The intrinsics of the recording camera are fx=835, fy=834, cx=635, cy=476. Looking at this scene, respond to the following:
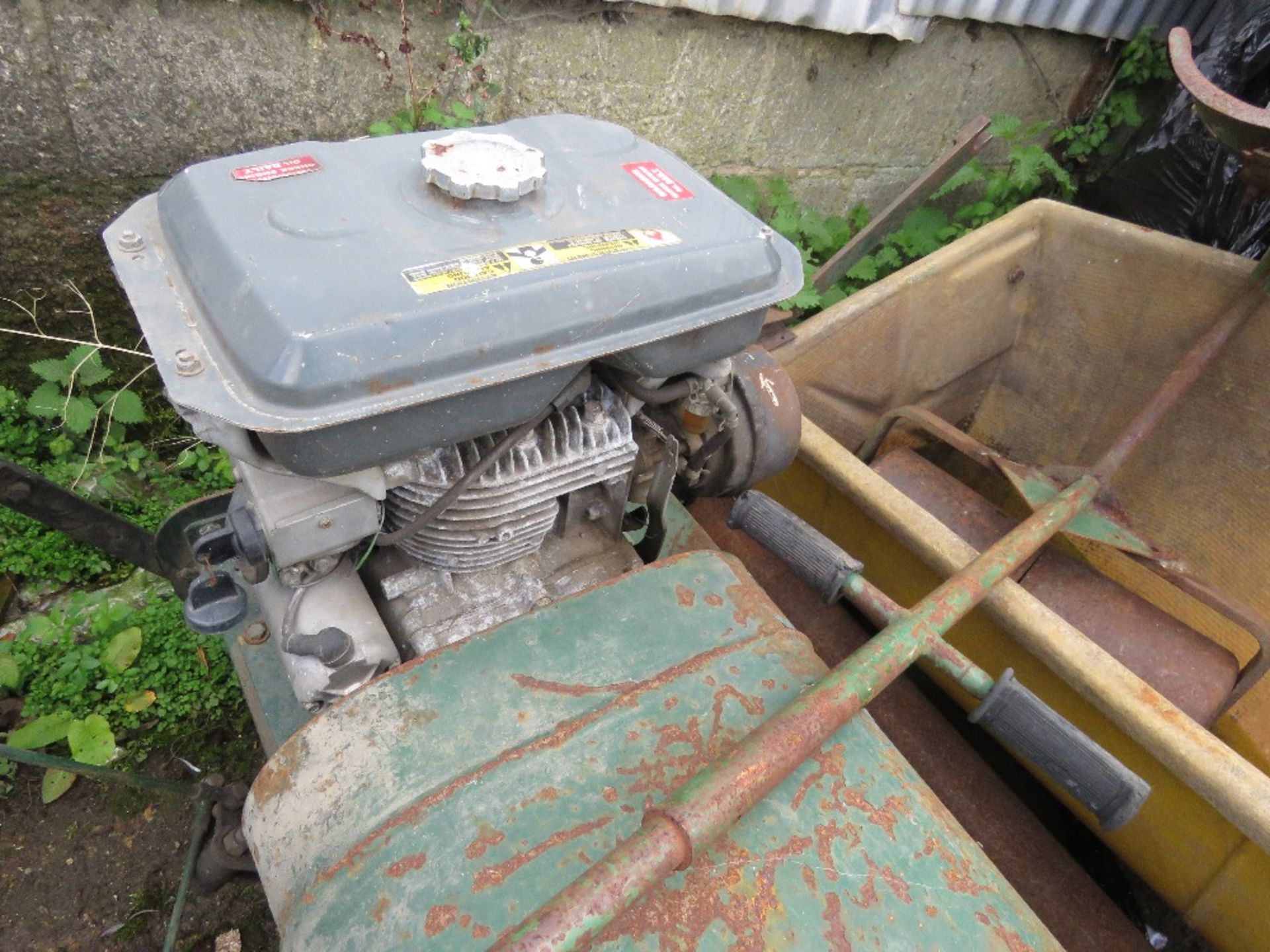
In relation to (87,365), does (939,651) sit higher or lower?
higher

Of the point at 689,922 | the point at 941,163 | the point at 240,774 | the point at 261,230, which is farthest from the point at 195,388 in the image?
the point at 941,163

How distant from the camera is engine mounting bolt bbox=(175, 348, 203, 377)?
2.54 ft

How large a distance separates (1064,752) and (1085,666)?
28 centimetres

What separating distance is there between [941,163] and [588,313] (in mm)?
1309

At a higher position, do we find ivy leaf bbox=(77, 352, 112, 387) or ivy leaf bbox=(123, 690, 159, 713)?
ivy leaf bbox=(77, 352, 112, 387)

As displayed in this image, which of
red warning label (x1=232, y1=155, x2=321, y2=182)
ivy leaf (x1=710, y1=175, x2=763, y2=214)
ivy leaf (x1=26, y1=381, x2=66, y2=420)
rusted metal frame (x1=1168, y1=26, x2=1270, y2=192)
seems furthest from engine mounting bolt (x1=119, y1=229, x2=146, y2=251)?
ivy leaf (x1=710, y1=175, x2=763, y2=214)

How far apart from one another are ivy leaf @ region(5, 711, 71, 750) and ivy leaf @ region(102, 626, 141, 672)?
116 mm

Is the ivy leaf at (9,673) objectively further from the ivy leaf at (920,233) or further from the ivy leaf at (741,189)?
the ivy leaf at (920,233)

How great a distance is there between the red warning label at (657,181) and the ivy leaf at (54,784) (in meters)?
1.44

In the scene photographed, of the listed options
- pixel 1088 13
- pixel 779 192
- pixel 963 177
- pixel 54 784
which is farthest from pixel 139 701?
pixel 1088 13

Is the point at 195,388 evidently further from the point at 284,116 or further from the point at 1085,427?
the point at 1085,427

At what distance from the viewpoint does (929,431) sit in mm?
1723

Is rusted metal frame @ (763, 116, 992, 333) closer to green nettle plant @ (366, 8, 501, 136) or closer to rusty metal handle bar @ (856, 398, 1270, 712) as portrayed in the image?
rusty metal handle bar @ (856, 398, 1270, 712)

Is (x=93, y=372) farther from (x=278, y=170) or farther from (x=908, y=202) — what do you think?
(x=908, y=202)
